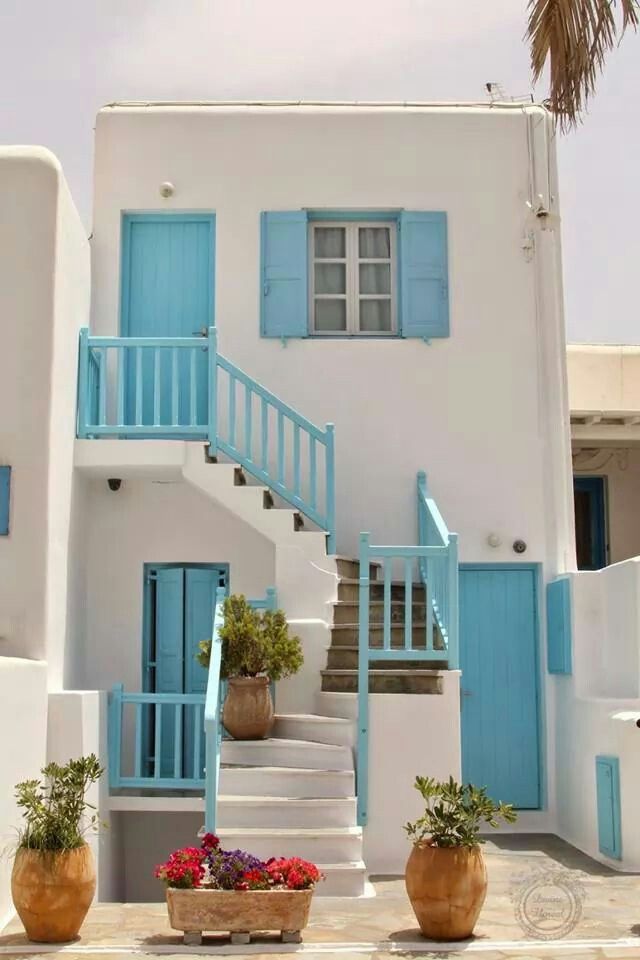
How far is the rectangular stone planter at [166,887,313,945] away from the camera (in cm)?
743

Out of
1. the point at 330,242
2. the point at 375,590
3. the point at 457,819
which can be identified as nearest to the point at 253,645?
the point at 375,590

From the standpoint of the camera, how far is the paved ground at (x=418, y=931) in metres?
7.29

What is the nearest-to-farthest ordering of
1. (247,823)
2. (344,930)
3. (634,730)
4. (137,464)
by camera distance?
(344,930) < (247,823) < (634,730) < (137,464)

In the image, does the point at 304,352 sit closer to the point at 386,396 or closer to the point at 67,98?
the point at 386,396

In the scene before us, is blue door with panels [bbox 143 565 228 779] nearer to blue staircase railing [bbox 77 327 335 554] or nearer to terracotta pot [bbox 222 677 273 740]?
blue staircase railing [bbox 77 327 335 554]

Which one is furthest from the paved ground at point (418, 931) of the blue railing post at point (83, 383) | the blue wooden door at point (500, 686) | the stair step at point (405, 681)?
the blue railing post at point (83, 383)

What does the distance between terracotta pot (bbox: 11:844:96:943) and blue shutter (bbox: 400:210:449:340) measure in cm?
682

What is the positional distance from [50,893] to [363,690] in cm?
332

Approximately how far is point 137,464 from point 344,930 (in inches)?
193

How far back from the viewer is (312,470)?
38.6ft

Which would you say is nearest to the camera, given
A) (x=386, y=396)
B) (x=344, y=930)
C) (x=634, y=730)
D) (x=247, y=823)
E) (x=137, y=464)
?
(x=344, y=930)

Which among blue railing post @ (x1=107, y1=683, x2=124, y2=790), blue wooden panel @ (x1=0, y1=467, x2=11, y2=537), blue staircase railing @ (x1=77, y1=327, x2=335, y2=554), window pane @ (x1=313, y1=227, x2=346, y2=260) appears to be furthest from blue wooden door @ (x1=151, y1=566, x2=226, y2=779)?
window pane @ (x1=313, y1=227, x2=346, y2=260)

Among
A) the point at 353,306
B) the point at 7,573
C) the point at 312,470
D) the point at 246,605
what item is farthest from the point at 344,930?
the point at 353,306

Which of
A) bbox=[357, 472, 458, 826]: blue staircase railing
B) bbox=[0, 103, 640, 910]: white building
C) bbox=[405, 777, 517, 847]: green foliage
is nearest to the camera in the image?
bbox=[405, 777, 517, 847]: green foliage
